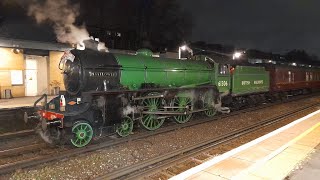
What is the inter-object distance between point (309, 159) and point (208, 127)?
5.03 meters

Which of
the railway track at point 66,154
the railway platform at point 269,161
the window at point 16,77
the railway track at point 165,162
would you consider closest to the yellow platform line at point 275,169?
the railway platform at point 269,161

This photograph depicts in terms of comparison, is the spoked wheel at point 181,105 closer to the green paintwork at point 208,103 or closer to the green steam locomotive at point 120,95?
the green steam locomotive at point 120,95

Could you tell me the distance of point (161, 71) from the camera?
11.1 m

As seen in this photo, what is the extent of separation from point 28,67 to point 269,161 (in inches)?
737

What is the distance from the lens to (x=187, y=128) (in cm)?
1113

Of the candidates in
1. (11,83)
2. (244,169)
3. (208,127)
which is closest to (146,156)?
(244,169)

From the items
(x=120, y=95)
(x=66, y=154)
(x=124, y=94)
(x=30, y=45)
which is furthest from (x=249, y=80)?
(x=30, y=45)

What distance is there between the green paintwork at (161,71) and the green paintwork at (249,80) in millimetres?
2603

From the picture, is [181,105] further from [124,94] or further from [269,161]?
[269,161]

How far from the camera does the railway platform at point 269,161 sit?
5.62m

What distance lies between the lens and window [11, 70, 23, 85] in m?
Result: 18.9

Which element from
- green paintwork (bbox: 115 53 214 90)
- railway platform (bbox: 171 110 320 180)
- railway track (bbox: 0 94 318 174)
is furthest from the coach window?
railway platform (bbox: 171 110 320 180)

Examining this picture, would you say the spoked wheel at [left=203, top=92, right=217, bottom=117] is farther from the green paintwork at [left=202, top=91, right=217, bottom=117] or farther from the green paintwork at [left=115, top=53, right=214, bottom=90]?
the green paintwork at [left=115, top=53, right=214, bottom=90]

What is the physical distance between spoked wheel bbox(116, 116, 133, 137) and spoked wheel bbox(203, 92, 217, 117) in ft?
16.0
